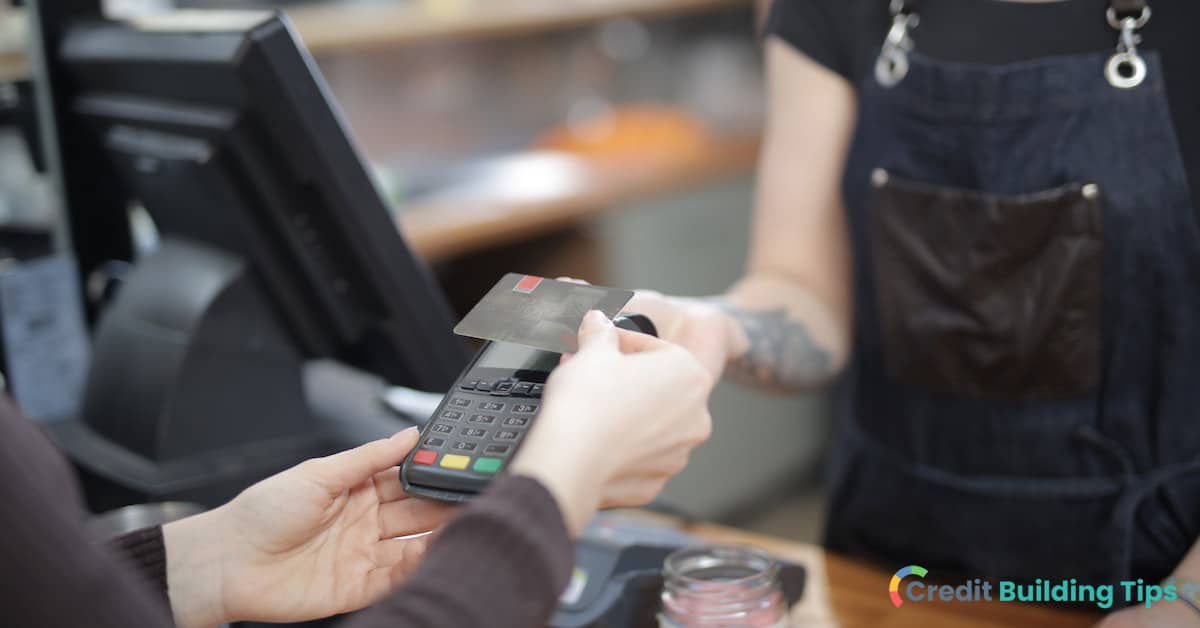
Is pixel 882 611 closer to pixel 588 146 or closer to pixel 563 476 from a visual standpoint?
pixel 563 476

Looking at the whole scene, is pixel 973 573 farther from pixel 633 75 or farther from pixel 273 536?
pixel 633 75

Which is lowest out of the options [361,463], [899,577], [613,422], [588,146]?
[588,146]

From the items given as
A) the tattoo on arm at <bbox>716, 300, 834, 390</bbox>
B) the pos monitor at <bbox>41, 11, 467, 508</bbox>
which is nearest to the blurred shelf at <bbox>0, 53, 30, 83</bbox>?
the pos monitor at <bbox>41, 11, 467, 508</bbox>

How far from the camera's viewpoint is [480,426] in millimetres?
704

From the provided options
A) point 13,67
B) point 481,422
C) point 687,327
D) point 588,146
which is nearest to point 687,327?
point 687,327

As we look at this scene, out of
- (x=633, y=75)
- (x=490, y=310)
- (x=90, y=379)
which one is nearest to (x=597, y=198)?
(x=633, y=75)

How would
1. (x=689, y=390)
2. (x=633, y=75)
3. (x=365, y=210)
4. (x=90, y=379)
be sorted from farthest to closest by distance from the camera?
(x=633, y=75) < (x=90, y=379) < (x=365, y=210) < (x=689, y=390)

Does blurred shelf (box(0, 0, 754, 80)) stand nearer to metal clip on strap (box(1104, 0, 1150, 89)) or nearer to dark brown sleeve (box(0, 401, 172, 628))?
metal clip on strap (box(1104, 0, 1150, 89))

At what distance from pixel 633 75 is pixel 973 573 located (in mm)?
2615

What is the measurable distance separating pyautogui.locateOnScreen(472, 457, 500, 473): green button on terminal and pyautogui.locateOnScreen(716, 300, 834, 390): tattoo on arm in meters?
0.50

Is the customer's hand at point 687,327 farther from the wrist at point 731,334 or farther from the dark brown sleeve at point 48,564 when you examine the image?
the dark brown sleeve at point 48,564

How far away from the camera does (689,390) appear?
68 centimetres

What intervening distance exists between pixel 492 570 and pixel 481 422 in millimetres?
163

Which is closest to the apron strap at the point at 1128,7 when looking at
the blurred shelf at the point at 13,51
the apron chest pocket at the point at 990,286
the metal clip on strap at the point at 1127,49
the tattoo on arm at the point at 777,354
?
the metal clip on strap at the point at 1127,49
